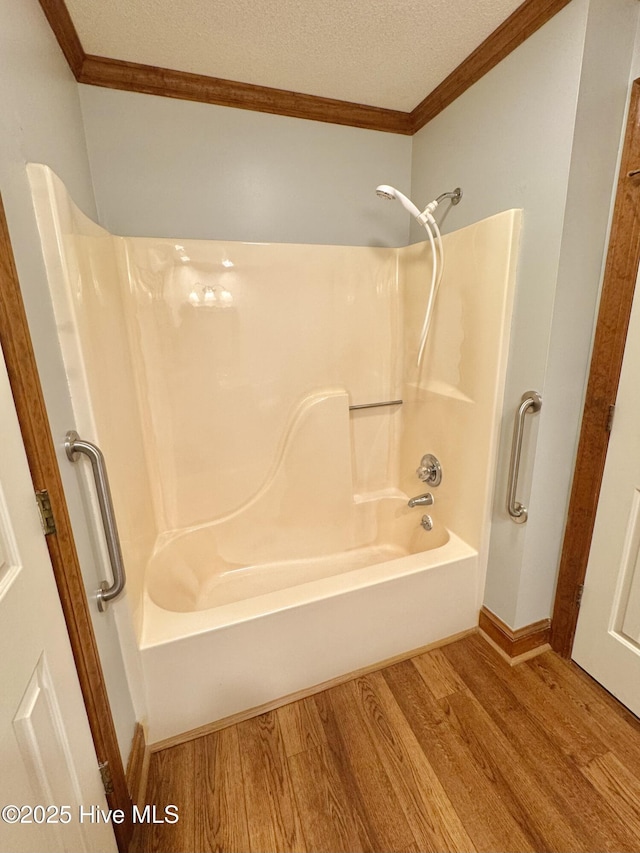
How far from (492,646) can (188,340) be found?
1.86m

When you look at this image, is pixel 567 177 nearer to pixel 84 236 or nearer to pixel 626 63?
pixel 626 63

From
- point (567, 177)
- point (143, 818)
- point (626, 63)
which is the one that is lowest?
point (143, 818)

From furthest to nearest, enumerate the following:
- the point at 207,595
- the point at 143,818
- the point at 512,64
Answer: the point at 207,595 → the point at 512,64 → the point at 143,818

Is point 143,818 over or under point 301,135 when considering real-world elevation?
under

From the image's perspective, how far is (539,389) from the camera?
128cm

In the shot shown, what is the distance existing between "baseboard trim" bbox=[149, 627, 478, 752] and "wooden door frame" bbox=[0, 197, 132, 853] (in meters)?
0.28

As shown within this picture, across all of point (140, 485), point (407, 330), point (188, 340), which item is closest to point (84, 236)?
point (188, 340)

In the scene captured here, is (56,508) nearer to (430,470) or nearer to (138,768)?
(138,768)

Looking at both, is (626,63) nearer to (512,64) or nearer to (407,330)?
(512,64)

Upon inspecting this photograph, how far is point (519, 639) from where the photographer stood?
4.98ft

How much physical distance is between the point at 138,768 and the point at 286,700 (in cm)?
50

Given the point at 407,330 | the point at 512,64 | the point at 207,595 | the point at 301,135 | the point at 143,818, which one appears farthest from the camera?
the point at 407,330

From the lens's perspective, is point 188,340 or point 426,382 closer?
point 188,340

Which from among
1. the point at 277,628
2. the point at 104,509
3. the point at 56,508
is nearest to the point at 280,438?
the point at 277,628
